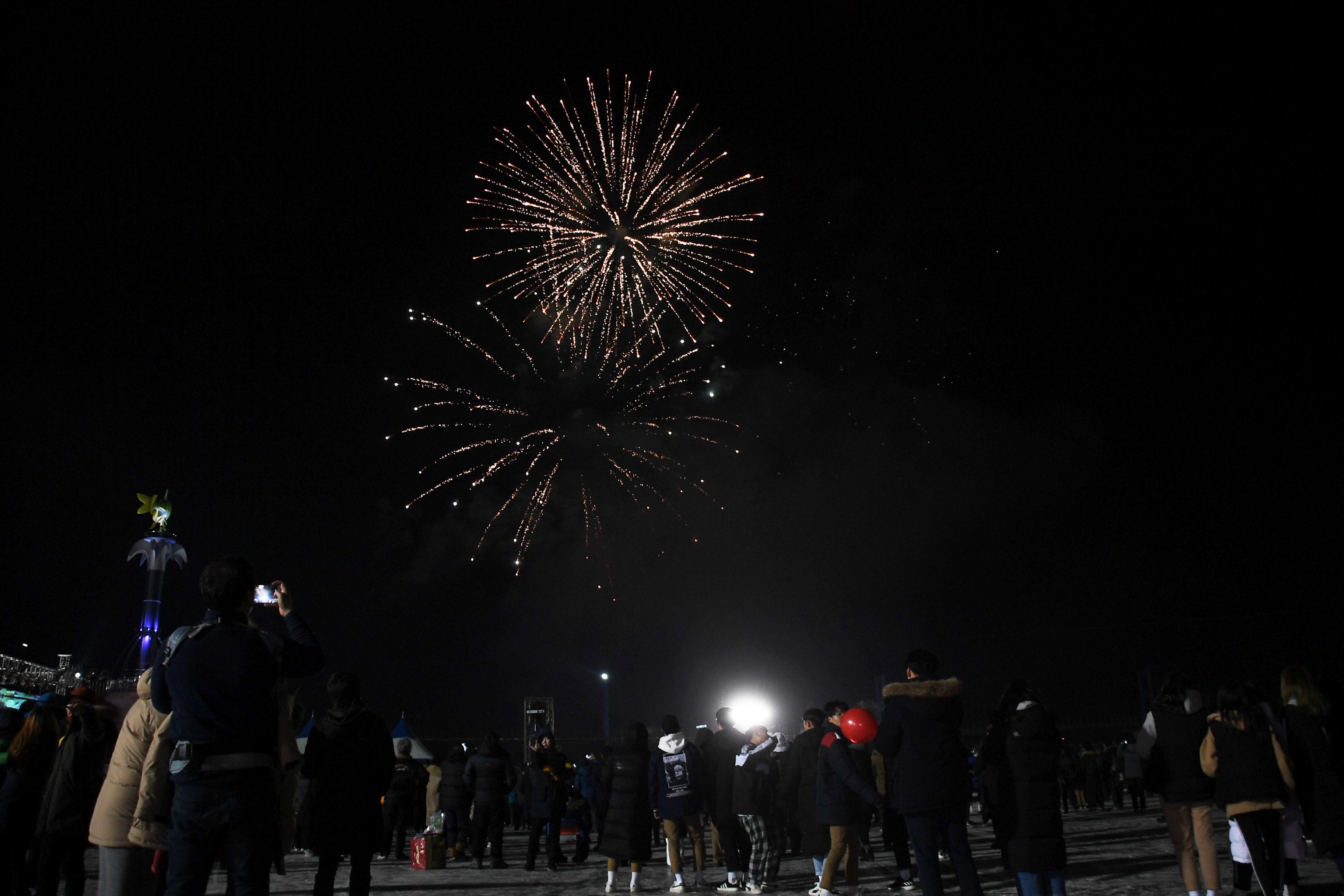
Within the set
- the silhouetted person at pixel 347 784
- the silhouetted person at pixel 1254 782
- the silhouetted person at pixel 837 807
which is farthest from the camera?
the silhouetted person at pixel 837 807

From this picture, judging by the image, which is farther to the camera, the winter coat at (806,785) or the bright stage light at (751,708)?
the bright stage light at (751,708)

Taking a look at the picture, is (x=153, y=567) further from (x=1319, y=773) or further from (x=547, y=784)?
(x=1319, y=773)

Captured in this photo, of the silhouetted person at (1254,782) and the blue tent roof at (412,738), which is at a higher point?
the blue tent roof at (412,738)

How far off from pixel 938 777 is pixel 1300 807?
2888 mm

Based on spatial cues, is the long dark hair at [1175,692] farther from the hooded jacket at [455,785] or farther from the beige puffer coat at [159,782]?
the hooded jacket at [455,785]

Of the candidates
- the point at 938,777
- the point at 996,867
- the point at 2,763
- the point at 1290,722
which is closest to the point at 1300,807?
the point at 1290,722

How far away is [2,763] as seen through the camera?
22.4 feet

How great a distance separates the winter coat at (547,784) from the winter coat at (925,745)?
7843 mm

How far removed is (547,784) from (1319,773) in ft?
31.2

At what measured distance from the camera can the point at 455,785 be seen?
13.9 meters

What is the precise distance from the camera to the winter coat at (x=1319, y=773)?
6.36 meters

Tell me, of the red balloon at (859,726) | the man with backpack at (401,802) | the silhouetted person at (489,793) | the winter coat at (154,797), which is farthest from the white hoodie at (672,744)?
the man with backpack at (401,802)

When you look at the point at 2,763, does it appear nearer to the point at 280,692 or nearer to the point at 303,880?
the point at 280,692

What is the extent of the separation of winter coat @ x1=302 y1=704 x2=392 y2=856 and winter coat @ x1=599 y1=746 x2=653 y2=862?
3118 mm
